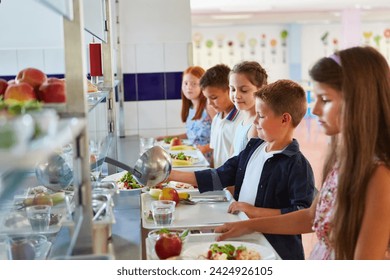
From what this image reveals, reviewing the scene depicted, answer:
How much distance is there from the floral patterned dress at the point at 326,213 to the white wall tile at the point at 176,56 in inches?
86.3

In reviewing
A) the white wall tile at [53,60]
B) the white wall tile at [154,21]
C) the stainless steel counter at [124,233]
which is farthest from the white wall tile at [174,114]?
the stainless steel counter at [124,233]

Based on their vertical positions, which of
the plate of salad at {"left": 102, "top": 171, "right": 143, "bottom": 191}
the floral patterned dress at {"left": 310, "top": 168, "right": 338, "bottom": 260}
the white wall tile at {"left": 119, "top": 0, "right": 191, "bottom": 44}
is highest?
the white wall tile at {"left": 119, "top": 0, "right": 191, "bottom": 44}

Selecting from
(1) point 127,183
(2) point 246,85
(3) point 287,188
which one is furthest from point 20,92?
(2) point 246,85

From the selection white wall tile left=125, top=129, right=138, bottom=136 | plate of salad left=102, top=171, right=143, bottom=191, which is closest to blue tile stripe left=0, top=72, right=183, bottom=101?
white wall tile left=125, top=129, right=138, bottom=136

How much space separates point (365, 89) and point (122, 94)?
2.40 metres

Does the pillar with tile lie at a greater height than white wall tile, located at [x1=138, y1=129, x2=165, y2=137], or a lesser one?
greater

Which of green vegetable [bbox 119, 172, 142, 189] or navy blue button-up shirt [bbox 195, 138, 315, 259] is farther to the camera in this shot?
green vegetable [bbox 119, 172, 142, 189]

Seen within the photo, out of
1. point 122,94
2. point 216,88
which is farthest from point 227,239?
point 122,94

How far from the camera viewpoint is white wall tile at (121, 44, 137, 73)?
129 inches

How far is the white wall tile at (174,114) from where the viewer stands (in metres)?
3.40

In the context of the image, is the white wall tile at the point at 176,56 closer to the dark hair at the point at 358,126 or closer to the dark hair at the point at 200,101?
the dark hair at the point at 200,101

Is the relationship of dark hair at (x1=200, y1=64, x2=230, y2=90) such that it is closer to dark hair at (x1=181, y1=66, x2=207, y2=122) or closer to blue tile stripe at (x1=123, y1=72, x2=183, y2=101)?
dark hair at (x1=181, y1=66, x2=207, y2=122)

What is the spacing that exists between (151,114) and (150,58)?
31 centimetres

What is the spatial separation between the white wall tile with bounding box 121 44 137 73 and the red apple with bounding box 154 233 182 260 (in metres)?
2.21
